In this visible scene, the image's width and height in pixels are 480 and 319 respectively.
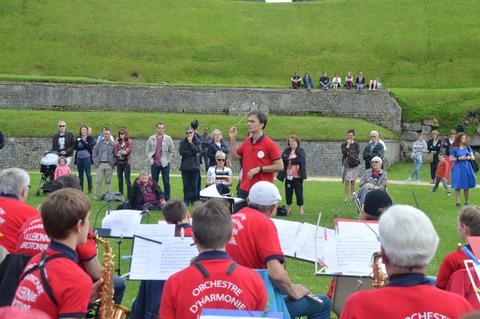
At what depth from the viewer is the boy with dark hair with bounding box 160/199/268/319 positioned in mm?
3781

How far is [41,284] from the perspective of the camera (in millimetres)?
3693

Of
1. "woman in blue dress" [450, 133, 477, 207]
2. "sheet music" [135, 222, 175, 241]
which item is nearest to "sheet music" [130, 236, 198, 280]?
"sheet music" [135, 222, 175, 241]

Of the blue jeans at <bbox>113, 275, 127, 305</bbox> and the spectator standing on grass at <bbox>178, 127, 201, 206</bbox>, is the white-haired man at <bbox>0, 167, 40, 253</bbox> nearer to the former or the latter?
the blue jeans at <bbox>113, 275, 127, 305</bbox>

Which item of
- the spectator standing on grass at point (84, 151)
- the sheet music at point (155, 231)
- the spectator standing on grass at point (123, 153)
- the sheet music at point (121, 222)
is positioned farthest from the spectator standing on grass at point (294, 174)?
the sheet music at point (155, 231)

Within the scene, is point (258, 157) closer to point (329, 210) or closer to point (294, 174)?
point (294, 174)

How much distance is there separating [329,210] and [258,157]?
6.67m

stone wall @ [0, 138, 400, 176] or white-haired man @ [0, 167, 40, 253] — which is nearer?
white-haired man @ [0, 167, 40, 253]

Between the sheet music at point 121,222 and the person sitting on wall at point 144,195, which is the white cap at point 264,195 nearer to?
the sheet music at point 121,222

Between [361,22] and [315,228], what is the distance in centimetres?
5289

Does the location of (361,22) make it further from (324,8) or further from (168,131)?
(168,131)

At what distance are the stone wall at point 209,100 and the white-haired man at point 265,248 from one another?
1136 inches

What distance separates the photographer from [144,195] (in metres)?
14.0

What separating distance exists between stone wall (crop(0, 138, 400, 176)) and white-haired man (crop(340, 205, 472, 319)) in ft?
80.8

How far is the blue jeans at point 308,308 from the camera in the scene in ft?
16.9
